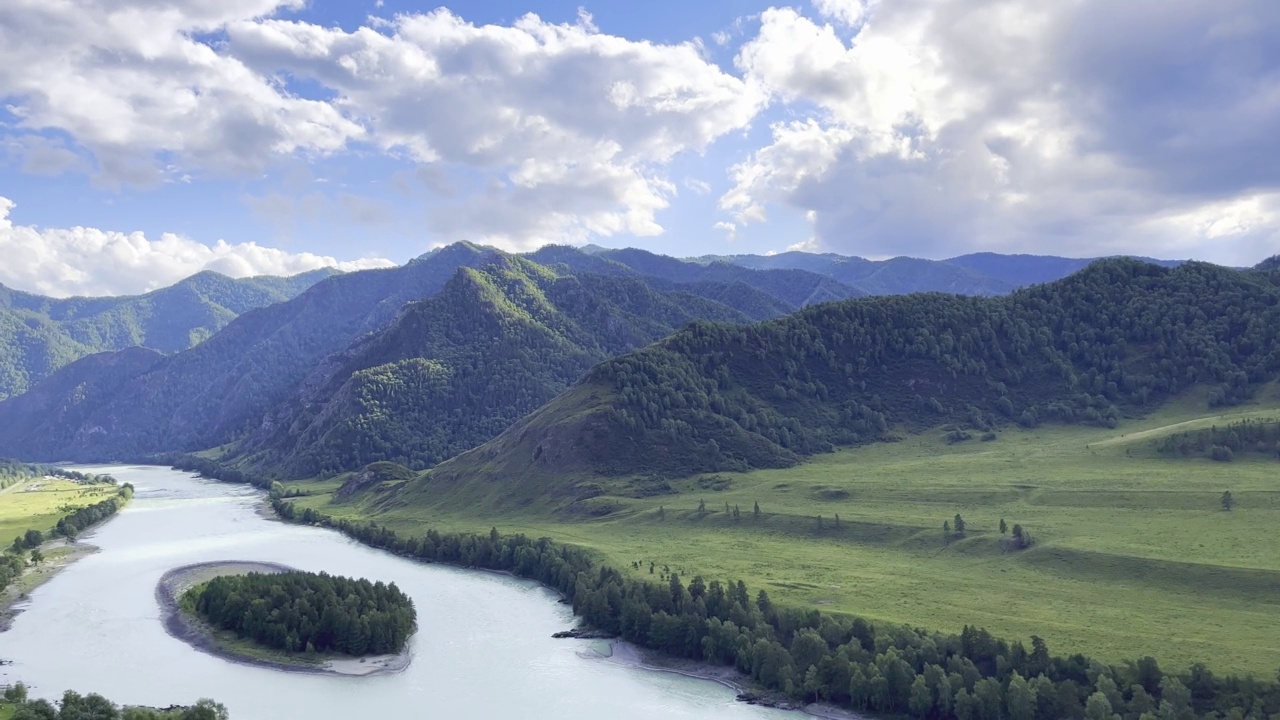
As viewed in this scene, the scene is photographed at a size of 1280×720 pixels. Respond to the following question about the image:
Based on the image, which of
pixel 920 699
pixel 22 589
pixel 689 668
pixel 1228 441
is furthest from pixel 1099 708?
pixel 22 589

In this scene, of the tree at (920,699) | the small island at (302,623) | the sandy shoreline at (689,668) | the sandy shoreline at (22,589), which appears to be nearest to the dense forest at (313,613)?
the small island at (302,623)

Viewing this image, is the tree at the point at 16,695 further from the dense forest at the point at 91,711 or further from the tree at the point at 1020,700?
the tree at the point at 1020,700

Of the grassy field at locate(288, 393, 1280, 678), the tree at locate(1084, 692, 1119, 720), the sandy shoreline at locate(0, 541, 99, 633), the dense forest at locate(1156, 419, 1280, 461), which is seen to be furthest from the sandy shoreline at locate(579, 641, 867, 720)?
the dense forest at locate(1156, 419, 1280, 461)

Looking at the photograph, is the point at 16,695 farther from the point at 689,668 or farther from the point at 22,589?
the point at 22,589

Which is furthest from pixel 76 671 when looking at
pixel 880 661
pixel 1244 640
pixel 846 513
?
pixel 1244 640

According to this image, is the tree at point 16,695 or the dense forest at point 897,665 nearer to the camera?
the dense forest at point 897,665

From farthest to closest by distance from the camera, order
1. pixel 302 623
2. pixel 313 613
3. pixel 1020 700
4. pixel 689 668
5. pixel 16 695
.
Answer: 1. pixel 313 613
2. pixel 302 623
3. pixel 689 668
4. pixel 16 695
5. pixel 1020 700

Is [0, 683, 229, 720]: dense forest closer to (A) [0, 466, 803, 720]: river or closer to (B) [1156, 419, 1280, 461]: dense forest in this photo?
(A) [0, 466, 803, 720]: river
